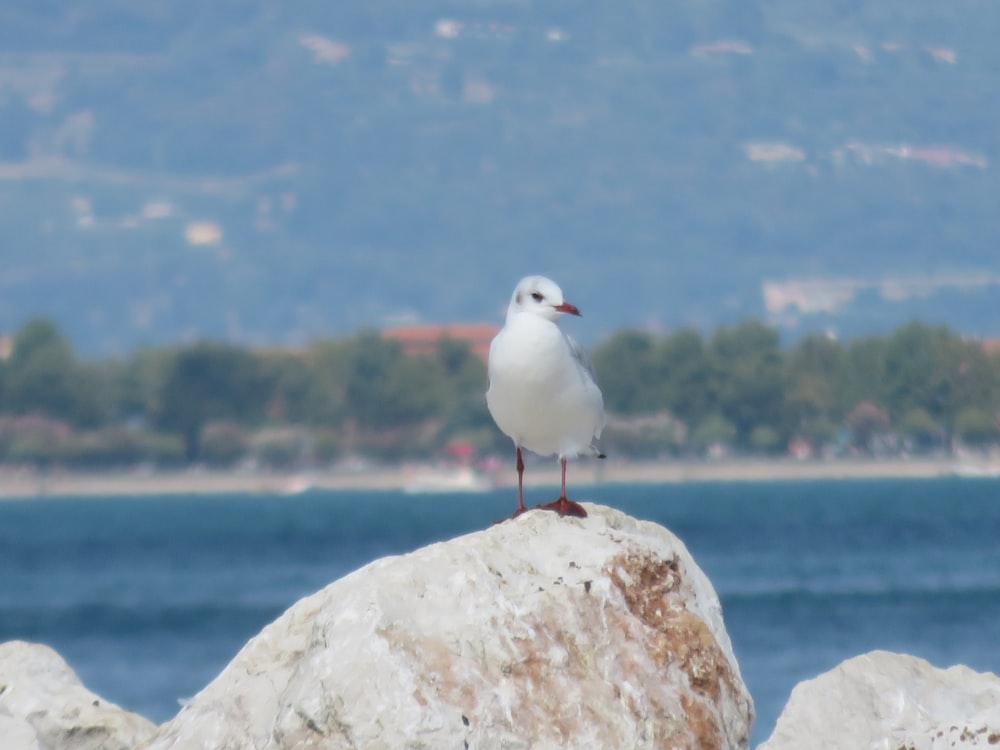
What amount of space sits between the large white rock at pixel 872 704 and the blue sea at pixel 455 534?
10082 millimetres

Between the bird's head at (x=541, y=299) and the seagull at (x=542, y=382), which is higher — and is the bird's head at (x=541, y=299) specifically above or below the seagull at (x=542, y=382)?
above

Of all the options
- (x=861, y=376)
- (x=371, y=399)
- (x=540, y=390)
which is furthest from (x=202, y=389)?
(x=540, y=390)

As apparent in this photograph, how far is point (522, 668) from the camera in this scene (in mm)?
8164

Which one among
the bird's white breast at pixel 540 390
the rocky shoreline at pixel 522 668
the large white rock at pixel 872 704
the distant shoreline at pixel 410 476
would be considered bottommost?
the distant shoreline at pixel 410 476

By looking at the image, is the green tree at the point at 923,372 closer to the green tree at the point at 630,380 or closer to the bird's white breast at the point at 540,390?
the green tree at the point at 630,380

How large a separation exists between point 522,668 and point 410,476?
117m

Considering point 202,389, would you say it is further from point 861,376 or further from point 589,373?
point 589,373

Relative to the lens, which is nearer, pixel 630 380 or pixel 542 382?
pixel 542 382

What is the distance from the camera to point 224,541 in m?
76.4

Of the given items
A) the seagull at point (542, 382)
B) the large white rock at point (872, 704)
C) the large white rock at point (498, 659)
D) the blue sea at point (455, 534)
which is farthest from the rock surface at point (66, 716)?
the blue sea at point (455, 534)

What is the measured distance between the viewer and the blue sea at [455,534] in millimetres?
→ 32125

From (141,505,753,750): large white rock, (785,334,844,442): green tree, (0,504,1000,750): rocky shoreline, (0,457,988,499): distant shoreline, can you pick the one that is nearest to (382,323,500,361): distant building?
(0,457,988,499): distant shoreline

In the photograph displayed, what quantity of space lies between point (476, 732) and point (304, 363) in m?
122

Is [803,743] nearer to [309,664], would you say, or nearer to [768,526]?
[309,664]
